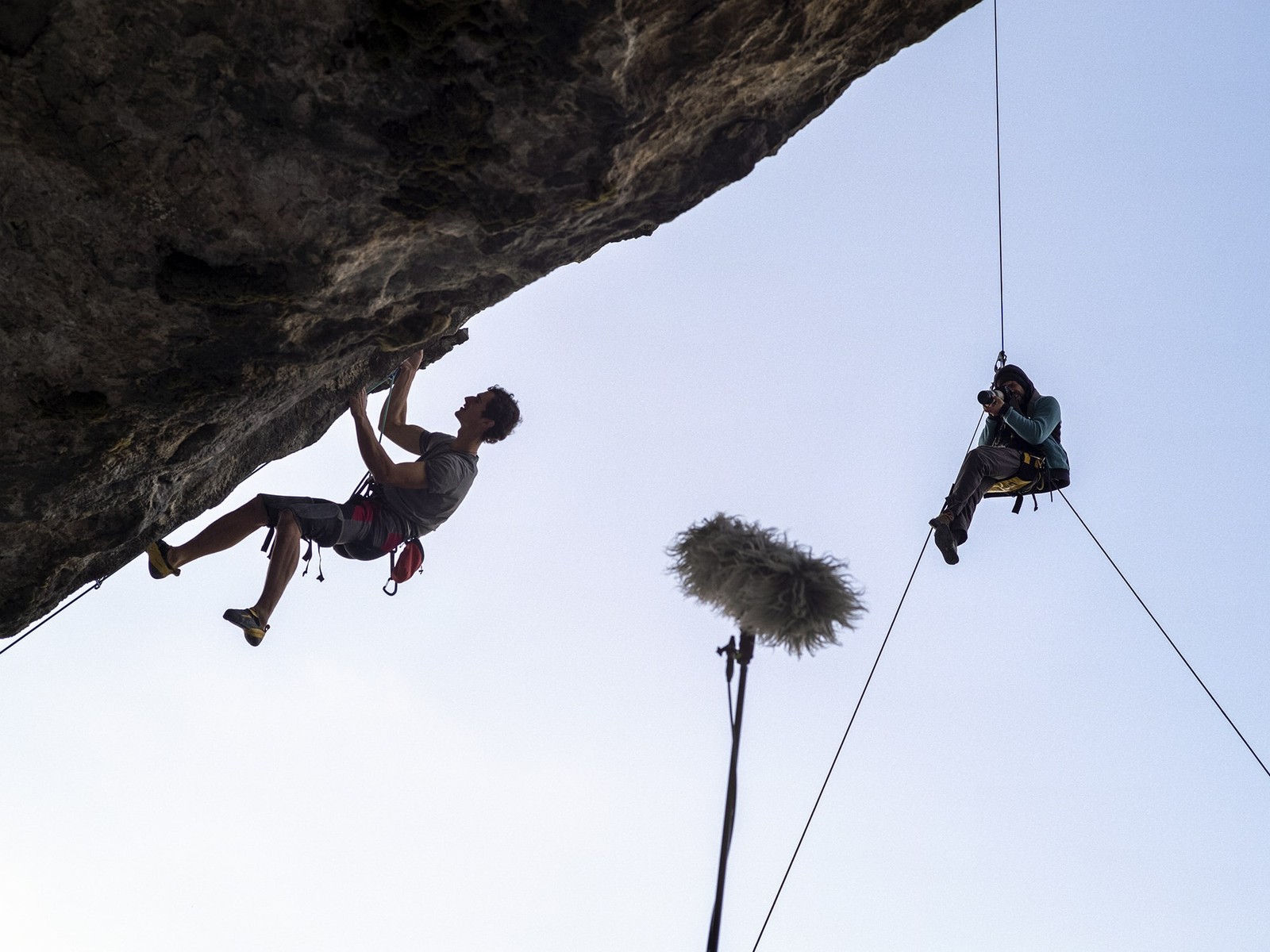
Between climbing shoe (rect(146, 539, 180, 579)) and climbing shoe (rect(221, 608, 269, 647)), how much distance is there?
52 cm

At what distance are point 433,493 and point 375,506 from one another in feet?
1.19

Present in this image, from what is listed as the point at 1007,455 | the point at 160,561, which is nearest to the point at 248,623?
the point at 160,561

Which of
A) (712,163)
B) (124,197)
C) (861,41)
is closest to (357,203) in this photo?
(124,197)

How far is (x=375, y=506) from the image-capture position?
21.8 ft

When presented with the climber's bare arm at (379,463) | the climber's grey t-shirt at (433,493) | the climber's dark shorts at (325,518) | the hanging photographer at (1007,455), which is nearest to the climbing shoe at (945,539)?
the hanging photographer at (1007,455)

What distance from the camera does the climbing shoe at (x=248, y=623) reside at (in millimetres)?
5656

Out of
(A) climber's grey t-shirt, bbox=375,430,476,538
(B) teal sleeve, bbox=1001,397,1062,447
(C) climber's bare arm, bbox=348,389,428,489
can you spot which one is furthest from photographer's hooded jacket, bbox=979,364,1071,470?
(C) climber's bare arm, bbox=348,389,428,489

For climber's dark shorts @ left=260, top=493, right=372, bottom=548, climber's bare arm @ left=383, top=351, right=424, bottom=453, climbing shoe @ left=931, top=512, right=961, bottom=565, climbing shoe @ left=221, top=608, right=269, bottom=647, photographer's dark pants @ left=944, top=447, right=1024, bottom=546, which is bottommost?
climbing shoe @ left=221, top=608, right=269, bottom=647

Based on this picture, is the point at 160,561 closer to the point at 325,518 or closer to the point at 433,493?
the point at 325,518

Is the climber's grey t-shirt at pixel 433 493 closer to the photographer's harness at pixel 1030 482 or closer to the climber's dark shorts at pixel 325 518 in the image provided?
the climber's dark shorts at pixel 325 518

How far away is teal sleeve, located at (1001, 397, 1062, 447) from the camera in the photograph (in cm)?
711

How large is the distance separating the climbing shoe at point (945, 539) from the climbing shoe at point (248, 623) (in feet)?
13.3

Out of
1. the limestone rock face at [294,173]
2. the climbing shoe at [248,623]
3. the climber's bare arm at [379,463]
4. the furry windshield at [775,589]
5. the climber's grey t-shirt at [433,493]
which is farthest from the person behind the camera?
the climber's grey t-shirt at [433,493]

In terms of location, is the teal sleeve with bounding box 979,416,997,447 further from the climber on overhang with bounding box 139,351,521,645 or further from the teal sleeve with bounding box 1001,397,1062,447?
the climber on overhang with bounding box 139,351,521,645
